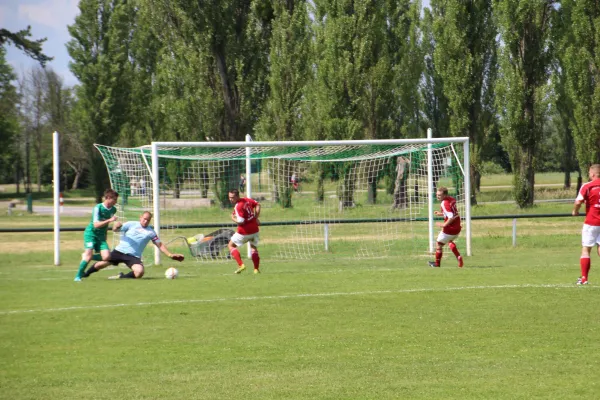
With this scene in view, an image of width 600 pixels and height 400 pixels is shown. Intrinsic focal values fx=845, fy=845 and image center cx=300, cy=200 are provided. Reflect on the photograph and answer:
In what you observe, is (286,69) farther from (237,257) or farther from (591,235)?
(591,235)

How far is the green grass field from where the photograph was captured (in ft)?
24.9

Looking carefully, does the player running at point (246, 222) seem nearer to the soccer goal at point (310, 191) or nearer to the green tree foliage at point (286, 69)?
the soccer goal at point (310, 191)

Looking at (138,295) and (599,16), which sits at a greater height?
(599,16)

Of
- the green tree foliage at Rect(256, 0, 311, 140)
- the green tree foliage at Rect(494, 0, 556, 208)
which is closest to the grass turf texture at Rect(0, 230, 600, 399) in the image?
the green tree foliage at Rect(494, 0, 556, 208)

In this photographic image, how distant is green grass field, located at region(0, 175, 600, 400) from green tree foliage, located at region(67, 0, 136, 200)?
26786 mm

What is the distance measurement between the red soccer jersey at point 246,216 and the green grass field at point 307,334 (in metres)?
0.94

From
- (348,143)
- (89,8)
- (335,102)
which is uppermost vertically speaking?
(89,8)

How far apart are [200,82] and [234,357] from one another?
89.7 feet

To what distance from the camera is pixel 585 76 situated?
3372 cm

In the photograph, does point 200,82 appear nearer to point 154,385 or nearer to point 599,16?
point 599,16

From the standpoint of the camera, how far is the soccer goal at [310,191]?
70.0ft

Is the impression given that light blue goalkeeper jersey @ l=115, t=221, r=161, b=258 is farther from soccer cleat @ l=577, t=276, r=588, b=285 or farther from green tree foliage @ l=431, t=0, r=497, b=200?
green tree foliage @ l=431, t=0, r=497, b=200

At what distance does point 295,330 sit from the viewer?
34.4 ft

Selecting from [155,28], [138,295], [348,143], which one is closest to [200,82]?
[155,28]
